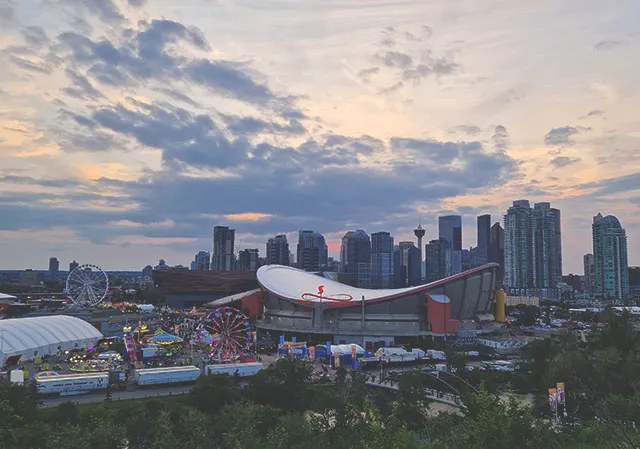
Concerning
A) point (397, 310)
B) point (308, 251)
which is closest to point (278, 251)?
point (308, 251)

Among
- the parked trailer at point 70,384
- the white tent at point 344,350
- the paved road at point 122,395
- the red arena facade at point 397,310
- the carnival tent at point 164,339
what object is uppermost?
the red arena facade at point 397,310

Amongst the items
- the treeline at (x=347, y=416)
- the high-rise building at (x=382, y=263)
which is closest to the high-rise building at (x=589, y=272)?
the high-rise building at (x=382, y=263)

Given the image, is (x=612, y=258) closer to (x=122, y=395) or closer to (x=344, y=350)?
(x=344, y=350)

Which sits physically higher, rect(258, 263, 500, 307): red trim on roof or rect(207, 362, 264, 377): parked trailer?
rect(258, 263, 500, 307): red trim on roof

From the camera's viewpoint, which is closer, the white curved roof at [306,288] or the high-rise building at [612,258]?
the white curved roof at [306,288]

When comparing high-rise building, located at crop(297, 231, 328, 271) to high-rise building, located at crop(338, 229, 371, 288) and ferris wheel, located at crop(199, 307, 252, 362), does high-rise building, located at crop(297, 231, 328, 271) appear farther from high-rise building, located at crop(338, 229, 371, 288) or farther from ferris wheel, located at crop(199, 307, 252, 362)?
ferris wheel, located at crop(199, 307, 252, 362)

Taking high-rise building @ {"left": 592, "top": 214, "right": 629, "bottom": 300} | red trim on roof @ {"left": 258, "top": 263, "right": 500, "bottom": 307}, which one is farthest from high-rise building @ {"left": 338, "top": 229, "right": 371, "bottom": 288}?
red trim on roof @ {"left": 258, "top": 263, "right": 500, "bottom": 307}

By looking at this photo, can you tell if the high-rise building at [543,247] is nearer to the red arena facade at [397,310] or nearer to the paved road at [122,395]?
the red arena facade at [397,310]

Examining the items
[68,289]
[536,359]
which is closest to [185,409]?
[536,359]
